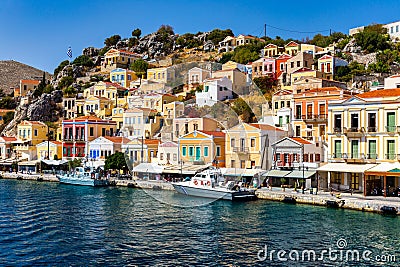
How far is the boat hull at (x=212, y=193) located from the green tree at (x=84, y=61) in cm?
6714

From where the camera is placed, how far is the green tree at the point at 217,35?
9000cm

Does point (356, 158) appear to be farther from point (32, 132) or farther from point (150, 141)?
point (32, 132)

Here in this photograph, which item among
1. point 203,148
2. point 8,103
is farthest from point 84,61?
point 203,148

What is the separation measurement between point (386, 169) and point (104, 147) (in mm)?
29753

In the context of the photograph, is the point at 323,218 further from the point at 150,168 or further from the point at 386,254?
the point at 150,168

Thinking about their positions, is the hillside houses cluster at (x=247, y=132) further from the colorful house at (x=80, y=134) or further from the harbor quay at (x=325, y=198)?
the harbor quay at (x=325, y=198)

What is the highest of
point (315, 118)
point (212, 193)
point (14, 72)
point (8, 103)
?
point (14, 72)

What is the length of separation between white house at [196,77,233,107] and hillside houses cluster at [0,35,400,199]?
0.05m

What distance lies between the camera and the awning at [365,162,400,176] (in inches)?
1009

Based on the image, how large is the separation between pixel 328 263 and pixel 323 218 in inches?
303

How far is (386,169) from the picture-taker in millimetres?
26203

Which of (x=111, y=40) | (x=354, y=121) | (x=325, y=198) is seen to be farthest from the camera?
(x=111, y=40)

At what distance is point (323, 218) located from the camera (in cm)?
2264

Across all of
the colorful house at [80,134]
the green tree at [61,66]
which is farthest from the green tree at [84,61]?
the colorful house at [80,134]
